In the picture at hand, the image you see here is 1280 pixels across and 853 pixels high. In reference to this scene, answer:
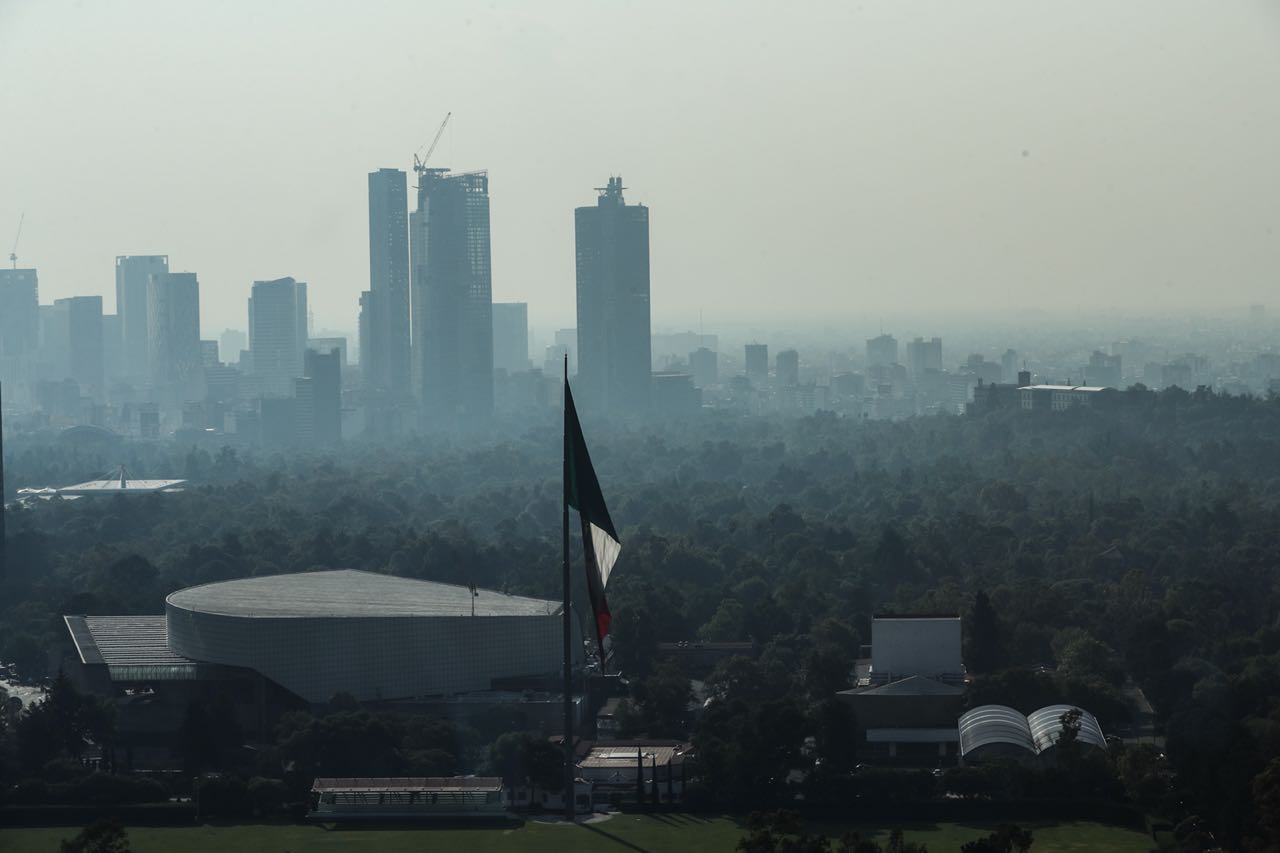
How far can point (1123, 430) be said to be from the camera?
281 ft

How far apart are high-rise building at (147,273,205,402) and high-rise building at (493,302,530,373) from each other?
2514 cm

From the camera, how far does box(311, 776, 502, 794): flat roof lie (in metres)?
24.7

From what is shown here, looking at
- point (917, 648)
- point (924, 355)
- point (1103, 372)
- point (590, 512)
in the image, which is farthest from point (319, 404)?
point (590, 512)

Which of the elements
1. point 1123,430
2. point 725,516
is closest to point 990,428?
point 1123,430

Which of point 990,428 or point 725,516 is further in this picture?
point 990,428

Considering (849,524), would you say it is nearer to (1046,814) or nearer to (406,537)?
(406,537)

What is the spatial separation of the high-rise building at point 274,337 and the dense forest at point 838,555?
4643 centimetres

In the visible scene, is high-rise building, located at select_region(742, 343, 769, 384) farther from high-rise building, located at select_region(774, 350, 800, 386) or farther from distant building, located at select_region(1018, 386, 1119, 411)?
distant building, located at select_region(1018, 386, 1119, 411)

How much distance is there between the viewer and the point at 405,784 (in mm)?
25000

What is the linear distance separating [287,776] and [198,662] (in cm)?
726

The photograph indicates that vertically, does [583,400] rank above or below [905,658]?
above

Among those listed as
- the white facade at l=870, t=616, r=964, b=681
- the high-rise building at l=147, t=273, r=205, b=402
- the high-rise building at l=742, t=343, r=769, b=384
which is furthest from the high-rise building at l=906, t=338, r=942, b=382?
the white facade at l=870, t=616, r=964, b=681

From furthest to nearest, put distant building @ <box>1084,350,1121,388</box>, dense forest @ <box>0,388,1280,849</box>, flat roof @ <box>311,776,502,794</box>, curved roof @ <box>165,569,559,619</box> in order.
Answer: distant building @ <box>1084,350,1121,388</box>, curved roof @ <box>165,569,559,619</box>, dense forest @ <box>0,388,1280,849</box>, flat roof @ <box>311,776,502,794</box>

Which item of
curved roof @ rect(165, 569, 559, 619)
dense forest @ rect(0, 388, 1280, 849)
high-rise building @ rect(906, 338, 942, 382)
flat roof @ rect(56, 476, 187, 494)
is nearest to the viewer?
dense forest @ rect(0, 388, 1280, 849)
